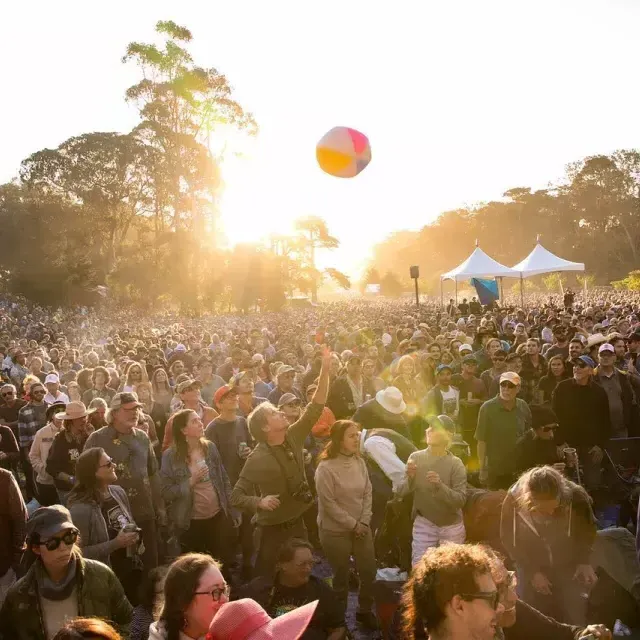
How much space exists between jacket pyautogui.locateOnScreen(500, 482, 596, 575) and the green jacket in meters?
2.05

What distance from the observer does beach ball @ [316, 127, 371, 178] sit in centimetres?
695

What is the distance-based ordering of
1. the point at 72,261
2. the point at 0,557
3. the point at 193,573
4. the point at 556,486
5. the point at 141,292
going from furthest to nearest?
1. the point at 141,292
2. the point at 72,261
3. the point at 0,557
4. the point at 556,486
5. the point at 193,573

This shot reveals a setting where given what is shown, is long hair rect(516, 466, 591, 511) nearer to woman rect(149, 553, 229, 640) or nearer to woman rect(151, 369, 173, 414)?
woman rect(149, 553, 229, 640)

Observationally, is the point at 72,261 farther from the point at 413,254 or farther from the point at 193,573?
the point at 413,254

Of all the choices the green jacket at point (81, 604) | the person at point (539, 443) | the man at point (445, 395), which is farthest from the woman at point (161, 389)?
the green jacket at point (81, 604)

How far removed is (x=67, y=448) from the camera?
501 cm

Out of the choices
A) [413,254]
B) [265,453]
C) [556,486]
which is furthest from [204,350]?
[413,254]

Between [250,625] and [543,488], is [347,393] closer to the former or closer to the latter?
[543,488]

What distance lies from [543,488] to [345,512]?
1329mm

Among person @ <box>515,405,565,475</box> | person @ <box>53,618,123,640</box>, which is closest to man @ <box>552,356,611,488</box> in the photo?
person @ <box>515,405,565,475</box>

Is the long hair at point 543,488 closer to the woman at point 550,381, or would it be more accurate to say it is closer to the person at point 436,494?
the person at point 436,494

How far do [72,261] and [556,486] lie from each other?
35008 millimetres

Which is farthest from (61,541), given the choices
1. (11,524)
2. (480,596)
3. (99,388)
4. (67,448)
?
(99,388)

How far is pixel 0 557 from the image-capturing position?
3.80 metres
